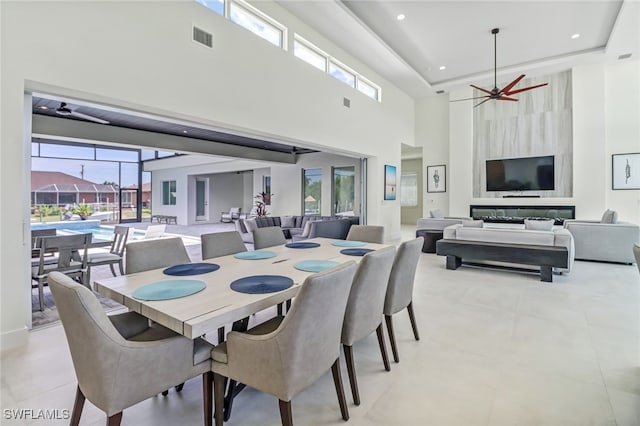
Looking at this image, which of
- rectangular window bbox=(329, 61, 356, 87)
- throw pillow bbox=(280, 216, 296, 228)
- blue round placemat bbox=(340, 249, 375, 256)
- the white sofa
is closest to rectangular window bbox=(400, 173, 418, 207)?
throw pillow bbox=(280, 216, 296, 228)

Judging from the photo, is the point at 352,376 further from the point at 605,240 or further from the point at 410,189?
the point at 410,189

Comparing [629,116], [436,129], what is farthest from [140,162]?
[629,116]

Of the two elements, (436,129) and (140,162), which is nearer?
(436,129)

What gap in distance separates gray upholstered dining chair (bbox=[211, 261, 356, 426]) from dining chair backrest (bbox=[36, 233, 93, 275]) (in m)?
3.17

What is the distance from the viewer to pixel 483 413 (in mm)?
1823

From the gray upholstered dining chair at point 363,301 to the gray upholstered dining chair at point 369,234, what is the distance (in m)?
1.61

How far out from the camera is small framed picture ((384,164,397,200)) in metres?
8.85

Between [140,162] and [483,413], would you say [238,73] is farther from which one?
[140,162]

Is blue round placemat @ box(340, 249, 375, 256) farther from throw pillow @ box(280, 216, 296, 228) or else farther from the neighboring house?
the neighboring house

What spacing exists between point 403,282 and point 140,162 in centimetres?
1493

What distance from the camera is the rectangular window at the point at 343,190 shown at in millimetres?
10648

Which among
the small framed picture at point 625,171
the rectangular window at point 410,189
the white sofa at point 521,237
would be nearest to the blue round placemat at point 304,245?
the white sofa at point 521,237

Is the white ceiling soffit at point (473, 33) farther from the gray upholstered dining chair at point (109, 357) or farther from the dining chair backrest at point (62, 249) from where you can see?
the gray upholstered dining chair at point (109, 357)

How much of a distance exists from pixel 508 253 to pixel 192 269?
4614 millimetres
